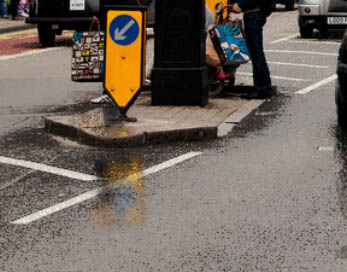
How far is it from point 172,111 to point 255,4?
1799mm

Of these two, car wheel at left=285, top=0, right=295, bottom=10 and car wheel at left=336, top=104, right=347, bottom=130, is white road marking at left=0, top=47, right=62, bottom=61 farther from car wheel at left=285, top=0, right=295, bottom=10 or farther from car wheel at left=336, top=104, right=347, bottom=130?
car wheel at left=285, top=0, right=295, bottom=10

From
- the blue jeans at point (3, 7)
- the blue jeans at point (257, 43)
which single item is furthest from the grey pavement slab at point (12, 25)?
the blue jeans at point (257, 43)

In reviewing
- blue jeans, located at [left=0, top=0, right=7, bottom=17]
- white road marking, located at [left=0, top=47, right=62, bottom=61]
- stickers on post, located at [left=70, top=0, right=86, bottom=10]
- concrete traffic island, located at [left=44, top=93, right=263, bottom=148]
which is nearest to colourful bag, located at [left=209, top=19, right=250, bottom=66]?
concrete traffic island, located at [left=44, top=93, right=263, bottom=148]

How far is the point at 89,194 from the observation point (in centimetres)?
752

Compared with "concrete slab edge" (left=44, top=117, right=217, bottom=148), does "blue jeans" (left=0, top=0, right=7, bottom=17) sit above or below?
below

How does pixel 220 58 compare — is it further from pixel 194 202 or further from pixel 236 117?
pixel 194 202

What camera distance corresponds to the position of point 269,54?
18.5 metres

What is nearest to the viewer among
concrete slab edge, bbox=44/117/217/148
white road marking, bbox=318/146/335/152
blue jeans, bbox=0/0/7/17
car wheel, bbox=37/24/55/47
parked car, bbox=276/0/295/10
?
white road marking, bbox=318/146/335/152

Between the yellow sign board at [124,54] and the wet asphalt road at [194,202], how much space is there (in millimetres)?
822

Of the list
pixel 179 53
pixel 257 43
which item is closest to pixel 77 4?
pixel 257 43

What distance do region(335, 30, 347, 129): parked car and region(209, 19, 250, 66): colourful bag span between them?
6.40 feet

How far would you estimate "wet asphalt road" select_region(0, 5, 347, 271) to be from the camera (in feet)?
19.3

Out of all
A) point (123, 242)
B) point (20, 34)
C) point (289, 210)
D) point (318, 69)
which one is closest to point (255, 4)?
point (318, 69)

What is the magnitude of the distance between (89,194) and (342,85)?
11.1 ft
